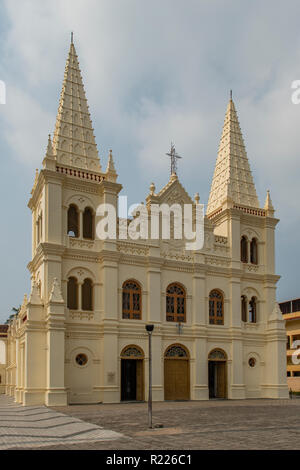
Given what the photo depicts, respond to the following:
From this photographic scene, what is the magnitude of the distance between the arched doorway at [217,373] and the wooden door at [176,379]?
203 centimetres

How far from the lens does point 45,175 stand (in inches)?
1121

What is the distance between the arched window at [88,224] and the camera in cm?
3012

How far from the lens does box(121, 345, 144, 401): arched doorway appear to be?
96.7ft

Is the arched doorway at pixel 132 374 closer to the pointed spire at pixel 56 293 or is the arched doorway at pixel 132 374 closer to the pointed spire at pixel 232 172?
the pointed spire at pixel 56 293

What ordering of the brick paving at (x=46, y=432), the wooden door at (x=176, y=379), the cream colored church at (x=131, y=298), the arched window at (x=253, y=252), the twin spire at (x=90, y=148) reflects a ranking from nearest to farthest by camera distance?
the brick paving at (x=46, y=432) < the cream colored church at (x=131, y=298) < the wooden door at (x=176, y=379) < the twin spire at (x=90, y=148) < the arched window at (x=253, y=252)

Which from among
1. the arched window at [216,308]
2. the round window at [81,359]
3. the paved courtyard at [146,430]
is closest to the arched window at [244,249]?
the arched window at [216,308]

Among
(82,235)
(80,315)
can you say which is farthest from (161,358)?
(82,235)

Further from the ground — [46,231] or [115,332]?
[46,231]

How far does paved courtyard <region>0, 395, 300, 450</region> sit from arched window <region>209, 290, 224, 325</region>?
12.0 metres

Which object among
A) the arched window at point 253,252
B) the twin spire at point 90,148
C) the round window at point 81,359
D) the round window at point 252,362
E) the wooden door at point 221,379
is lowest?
the wooden door at point 221,379

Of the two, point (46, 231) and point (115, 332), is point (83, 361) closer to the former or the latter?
point (115, 332)

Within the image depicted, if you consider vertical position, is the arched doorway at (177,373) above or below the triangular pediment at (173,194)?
below

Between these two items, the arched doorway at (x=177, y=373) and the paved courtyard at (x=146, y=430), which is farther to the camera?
the arched doorway at (x=177, y=373)
